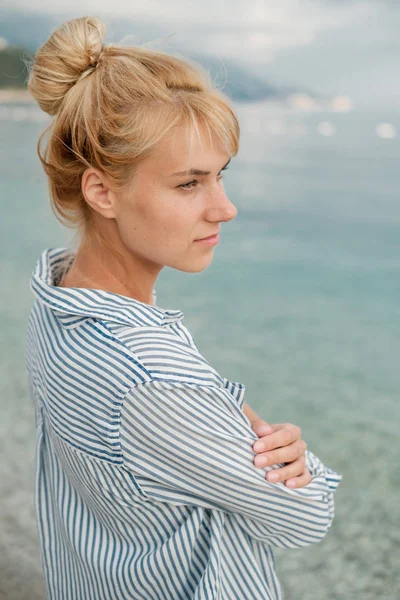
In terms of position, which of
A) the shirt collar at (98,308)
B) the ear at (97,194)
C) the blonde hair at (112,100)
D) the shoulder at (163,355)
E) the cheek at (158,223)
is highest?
the blonde hair at (112,100)

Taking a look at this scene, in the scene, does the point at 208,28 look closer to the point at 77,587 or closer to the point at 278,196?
the point at 278,196

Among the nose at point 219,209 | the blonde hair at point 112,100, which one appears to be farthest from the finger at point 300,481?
the blonde hair at point 112,100

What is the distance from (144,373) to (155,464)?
0.13 m

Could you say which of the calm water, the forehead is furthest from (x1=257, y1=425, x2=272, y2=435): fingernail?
the calm water

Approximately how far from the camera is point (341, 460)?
282cm

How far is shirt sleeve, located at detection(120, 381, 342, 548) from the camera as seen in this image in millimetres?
974

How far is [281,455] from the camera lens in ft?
3.46

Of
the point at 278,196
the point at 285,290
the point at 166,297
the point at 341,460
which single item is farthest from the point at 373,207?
the point at 341,460

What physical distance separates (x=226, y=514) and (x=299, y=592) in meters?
1.10

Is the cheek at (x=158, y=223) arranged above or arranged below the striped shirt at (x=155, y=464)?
above

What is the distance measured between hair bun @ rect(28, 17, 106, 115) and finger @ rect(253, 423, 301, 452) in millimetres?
596

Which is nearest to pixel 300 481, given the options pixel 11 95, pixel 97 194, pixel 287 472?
pixel 287 472

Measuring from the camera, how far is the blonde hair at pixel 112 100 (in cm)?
108

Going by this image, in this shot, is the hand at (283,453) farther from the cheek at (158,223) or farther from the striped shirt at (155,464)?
the cheek at (158,223)
